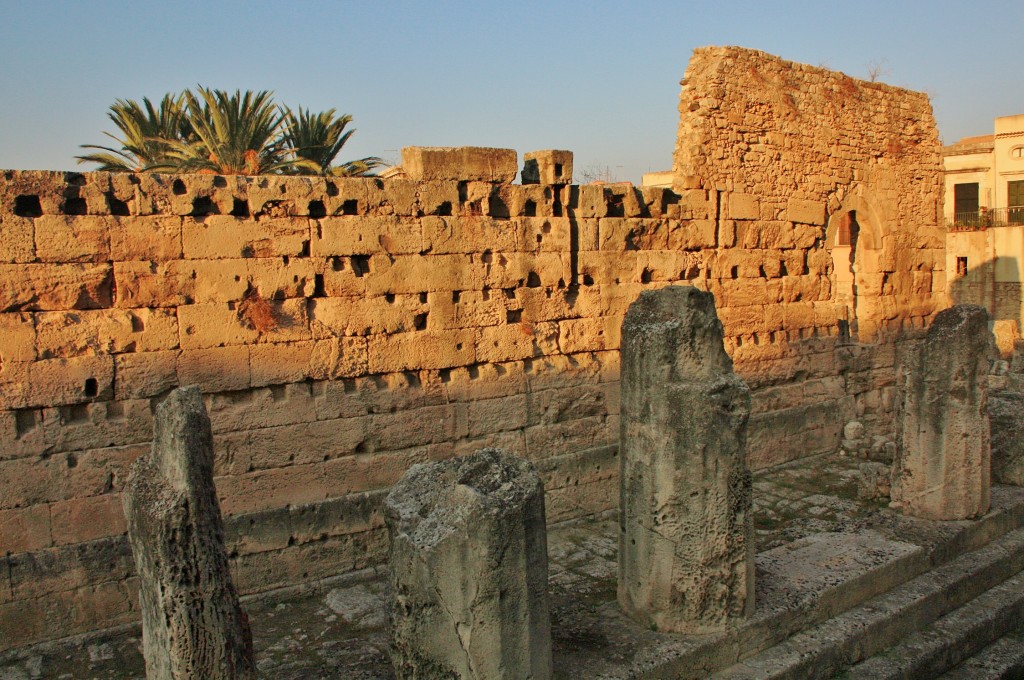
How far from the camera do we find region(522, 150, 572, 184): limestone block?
7.46 metres

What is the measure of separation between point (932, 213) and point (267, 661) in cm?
1046

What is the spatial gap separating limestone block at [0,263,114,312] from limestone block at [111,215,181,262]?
0.18 meters

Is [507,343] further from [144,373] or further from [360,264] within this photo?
[144,373]

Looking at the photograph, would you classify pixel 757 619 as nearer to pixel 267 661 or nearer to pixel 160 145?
pixel 267 661

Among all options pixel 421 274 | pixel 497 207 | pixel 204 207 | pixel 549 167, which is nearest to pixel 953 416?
pixel 549 167

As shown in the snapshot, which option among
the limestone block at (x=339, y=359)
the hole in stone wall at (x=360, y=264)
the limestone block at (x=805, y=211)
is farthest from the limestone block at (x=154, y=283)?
the limestone block at (x=805, y=211)

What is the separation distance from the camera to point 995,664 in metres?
5.34

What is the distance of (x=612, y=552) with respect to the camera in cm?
654

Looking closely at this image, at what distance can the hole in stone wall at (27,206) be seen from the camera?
5.32 m

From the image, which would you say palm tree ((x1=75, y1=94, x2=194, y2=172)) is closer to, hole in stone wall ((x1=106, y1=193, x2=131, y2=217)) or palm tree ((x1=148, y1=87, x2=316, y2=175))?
palm tree ((x1=148, y1=87, x2=316, y2=175))

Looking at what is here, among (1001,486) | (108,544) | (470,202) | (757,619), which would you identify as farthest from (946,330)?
(108,544)

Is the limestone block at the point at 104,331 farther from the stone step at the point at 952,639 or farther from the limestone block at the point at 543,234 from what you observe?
the stone step at the point at 952,639

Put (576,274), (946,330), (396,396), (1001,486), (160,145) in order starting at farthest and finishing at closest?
(160,145) < (576,274) < (1001,486) < (396,396) < (946,330)

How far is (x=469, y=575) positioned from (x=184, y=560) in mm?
1222
